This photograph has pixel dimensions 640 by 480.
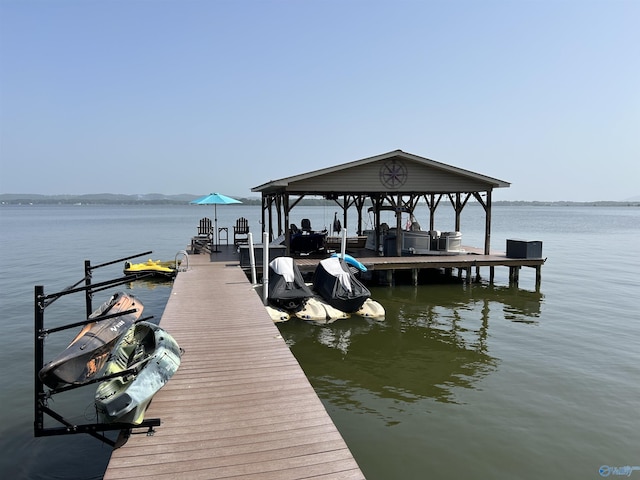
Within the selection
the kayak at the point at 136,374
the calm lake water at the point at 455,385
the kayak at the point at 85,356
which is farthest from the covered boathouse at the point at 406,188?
the kayak at the point at 136,374

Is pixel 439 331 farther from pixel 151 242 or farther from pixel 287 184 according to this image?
pixel 151 242

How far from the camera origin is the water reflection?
25.7 feet

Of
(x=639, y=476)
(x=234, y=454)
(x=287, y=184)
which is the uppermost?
(x=287, y=184)

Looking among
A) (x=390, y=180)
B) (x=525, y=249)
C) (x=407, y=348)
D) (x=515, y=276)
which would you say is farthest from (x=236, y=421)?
(x=515, y=276)

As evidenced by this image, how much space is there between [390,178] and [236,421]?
12.2 metres

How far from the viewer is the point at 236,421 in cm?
446

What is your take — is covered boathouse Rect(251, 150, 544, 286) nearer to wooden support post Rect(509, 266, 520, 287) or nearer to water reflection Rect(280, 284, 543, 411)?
wooden support post Rect(509, 266, 520, 287)

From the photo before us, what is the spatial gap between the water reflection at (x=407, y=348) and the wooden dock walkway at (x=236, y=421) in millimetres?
1849

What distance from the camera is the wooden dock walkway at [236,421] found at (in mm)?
3686

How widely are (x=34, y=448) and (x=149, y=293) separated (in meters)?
10.9

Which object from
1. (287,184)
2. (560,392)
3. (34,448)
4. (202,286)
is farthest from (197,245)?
(560,392)

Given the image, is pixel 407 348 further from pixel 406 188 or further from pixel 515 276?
pixel 515 276

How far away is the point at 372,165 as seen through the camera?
15430 mm

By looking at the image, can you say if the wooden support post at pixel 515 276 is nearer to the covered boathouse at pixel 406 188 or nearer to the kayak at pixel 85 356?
the covered boathouse at pixel 406 188
